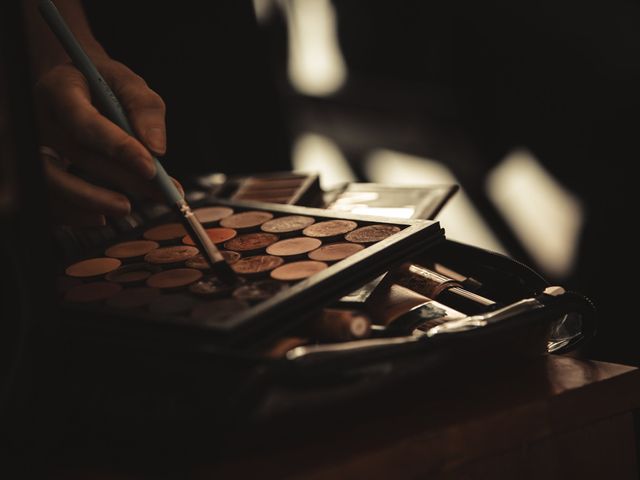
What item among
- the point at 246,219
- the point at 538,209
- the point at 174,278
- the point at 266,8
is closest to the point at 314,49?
the point at 266,8

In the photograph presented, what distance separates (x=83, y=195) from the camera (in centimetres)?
49

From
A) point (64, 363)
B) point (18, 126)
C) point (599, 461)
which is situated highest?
point (18, 126)

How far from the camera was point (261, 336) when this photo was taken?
1.19ft

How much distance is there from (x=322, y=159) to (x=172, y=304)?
1.22 metres

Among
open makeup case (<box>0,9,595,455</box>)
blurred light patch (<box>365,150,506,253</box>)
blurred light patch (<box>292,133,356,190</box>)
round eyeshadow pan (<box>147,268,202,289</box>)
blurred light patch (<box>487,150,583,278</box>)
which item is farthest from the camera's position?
Answer: blurred light patch (<box>292,133,356,190</box>)

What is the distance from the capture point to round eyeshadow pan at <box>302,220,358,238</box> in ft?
1.61

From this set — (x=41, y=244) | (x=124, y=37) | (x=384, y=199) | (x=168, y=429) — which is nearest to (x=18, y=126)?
(x=41, y=244)

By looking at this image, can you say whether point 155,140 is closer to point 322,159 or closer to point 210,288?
point 210,288

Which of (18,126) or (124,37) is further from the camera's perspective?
(124,37)

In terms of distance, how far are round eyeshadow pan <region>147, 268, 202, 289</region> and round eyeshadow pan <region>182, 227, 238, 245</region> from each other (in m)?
0.05

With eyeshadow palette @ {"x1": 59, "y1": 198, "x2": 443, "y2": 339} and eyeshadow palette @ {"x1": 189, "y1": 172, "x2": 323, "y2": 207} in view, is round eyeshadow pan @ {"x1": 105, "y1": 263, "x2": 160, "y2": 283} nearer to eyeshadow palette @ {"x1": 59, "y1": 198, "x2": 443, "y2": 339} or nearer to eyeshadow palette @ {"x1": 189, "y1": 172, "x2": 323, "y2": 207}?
eyeshadow palette @ {"x1": 59, "y1": 198, "x2": 443, "y2": 339}

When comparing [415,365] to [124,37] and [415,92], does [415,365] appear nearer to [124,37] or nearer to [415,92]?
[124,37]

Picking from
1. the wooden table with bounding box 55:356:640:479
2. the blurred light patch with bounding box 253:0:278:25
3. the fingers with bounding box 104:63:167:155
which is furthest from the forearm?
the blurred light patch with bounding box 253:0:278:25

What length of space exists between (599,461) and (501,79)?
93cm
